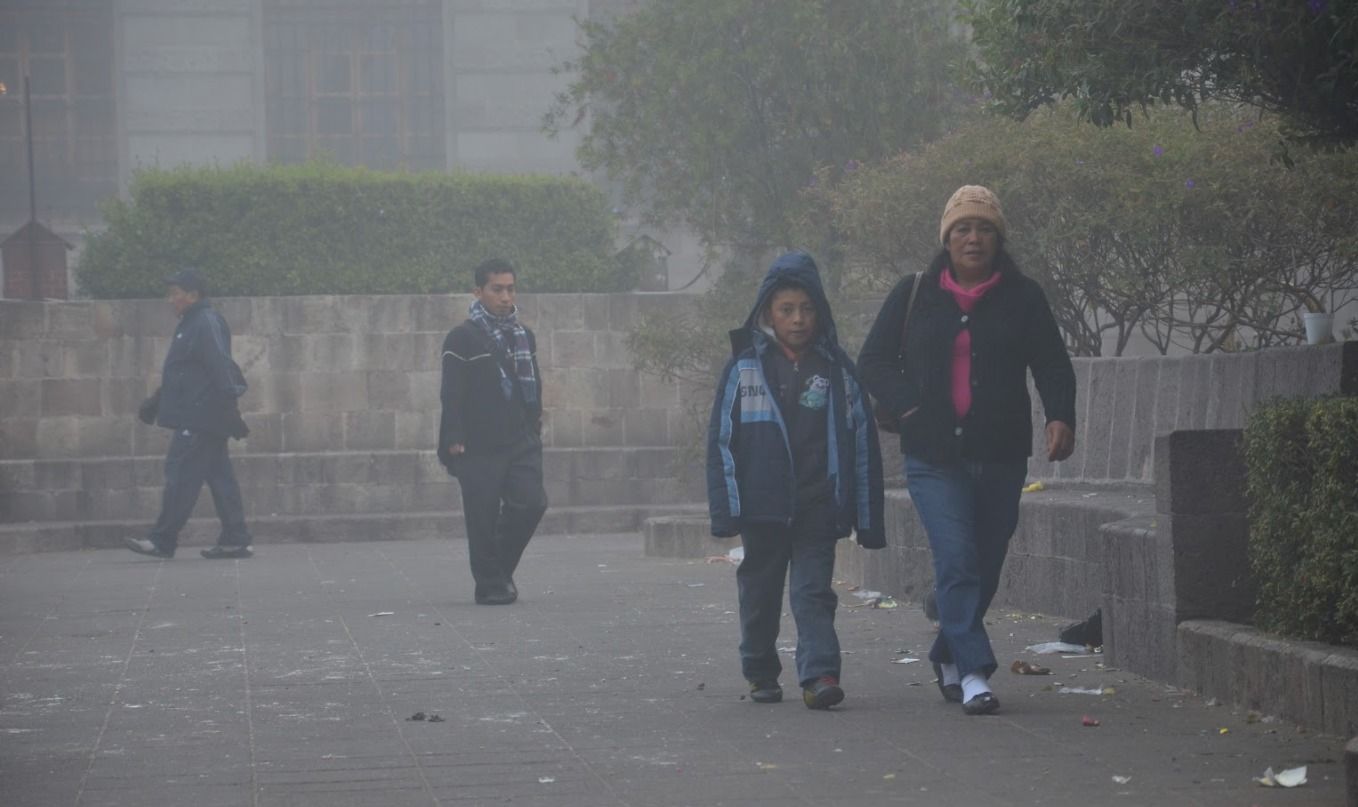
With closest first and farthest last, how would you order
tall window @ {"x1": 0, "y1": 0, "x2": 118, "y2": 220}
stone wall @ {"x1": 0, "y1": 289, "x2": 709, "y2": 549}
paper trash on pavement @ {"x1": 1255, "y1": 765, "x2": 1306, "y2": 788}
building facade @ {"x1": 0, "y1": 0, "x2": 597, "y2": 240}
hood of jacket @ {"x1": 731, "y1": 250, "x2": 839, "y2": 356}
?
paper trash on pavement @ {"x1": 1255, "y1": 765, "x2": 1306, "y2": 788}
hood of jacket @ {"x1": 731, "y1": 250, "x2": 839, "y2": 356}
stone wall @ {"x1": 0, "y1": 289, "x2": 709, "y2": 549}
building facade @ {"x1": 0, "y1": 0, "x2": 597, "y2": 240}
tall window @ {"x1": 0, "y1": 0, "x2": 118, "y2": 220}

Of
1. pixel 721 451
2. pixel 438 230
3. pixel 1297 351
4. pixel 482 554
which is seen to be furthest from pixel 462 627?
pixel 438 230

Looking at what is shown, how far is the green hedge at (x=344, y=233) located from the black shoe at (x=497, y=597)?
8.24 meters

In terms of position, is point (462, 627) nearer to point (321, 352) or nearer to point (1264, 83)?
point (1264, 83)

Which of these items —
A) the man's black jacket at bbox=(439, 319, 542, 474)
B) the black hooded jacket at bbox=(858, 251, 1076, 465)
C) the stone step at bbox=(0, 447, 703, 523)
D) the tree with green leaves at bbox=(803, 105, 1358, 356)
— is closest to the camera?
the black hooded jacket at bbox=(858, 251, 1076, 465)

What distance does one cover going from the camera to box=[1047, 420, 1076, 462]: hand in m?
7.48

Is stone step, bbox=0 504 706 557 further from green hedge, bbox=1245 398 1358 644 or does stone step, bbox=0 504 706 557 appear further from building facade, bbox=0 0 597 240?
green hedge, bbox=1245 398 1358 644

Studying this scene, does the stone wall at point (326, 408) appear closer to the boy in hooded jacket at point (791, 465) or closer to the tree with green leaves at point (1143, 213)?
the tree with green leaves at point (1143, 213)

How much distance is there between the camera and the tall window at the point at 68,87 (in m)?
27.6

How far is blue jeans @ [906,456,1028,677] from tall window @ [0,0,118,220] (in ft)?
71.2

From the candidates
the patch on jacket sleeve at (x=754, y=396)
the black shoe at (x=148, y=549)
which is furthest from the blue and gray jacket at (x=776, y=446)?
the black shoe at (x=148, y=549)

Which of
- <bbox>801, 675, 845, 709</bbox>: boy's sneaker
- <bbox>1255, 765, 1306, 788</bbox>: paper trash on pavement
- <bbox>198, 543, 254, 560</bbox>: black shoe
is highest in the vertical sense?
<bbox>801, 675, 845, 709</bbox>: boy's sneaker

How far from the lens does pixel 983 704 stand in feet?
24.2

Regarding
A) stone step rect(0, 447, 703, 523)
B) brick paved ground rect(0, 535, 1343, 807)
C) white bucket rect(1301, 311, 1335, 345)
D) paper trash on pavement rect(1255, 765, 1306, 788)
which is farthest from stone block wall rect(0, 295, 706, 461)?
paper trash on pavement rect(1255, 765, 1306, 788)

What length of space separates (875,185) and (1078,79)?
211 inches
